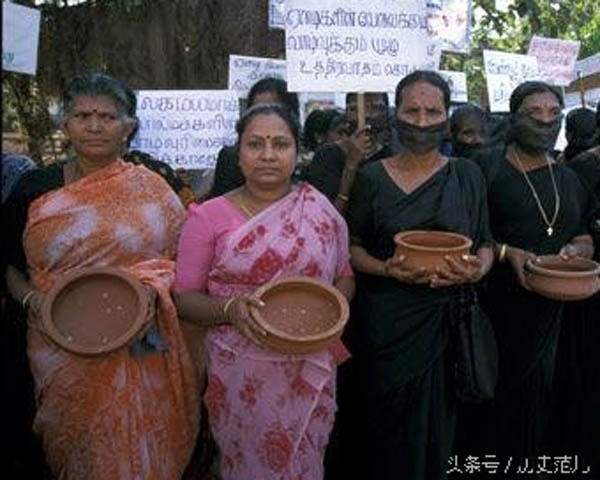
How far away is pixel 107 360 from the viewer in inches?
112

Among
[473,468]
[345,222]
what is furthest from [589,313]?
[345,222]

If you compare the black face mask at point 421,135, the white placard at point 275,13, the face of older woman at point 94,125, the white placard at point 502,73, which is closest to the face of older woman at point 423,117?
the black face mask at point 421,135

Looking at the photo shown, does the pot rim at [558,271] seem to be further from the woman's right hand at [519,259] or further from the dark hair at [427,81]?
the dark hair at [427,81]

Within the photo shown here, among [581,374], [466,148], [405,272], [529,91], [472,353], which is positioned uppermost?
[529,91]

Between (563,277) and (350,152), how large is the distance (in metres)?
1.00

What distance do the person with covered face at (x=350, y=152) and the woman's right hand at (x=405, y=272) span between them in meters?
0.43

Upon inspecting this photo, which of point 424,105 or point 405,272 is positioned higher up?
point 424,105

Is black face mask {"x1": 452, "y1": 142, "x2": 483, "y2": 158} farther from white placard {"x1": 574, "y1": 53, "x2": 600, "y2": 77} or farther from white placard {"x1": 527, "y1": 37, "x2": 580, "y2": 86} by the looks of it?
white placard {"x1": 574, "y1": 53, "x2": 600, "y2": 77}

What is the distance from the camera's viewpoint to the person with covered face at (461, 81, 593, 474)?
3332 mm

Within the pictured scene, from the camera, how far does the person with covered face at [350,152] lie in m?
3.14

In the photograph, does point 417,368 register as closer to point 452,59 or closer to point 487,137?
point 487,137

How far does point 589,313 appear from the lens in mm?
3680

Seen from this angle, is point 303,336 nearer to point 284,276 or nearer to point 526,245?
point 284,276

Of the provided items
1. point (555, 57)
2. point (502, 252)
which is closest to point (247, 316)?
point (502, 252)
